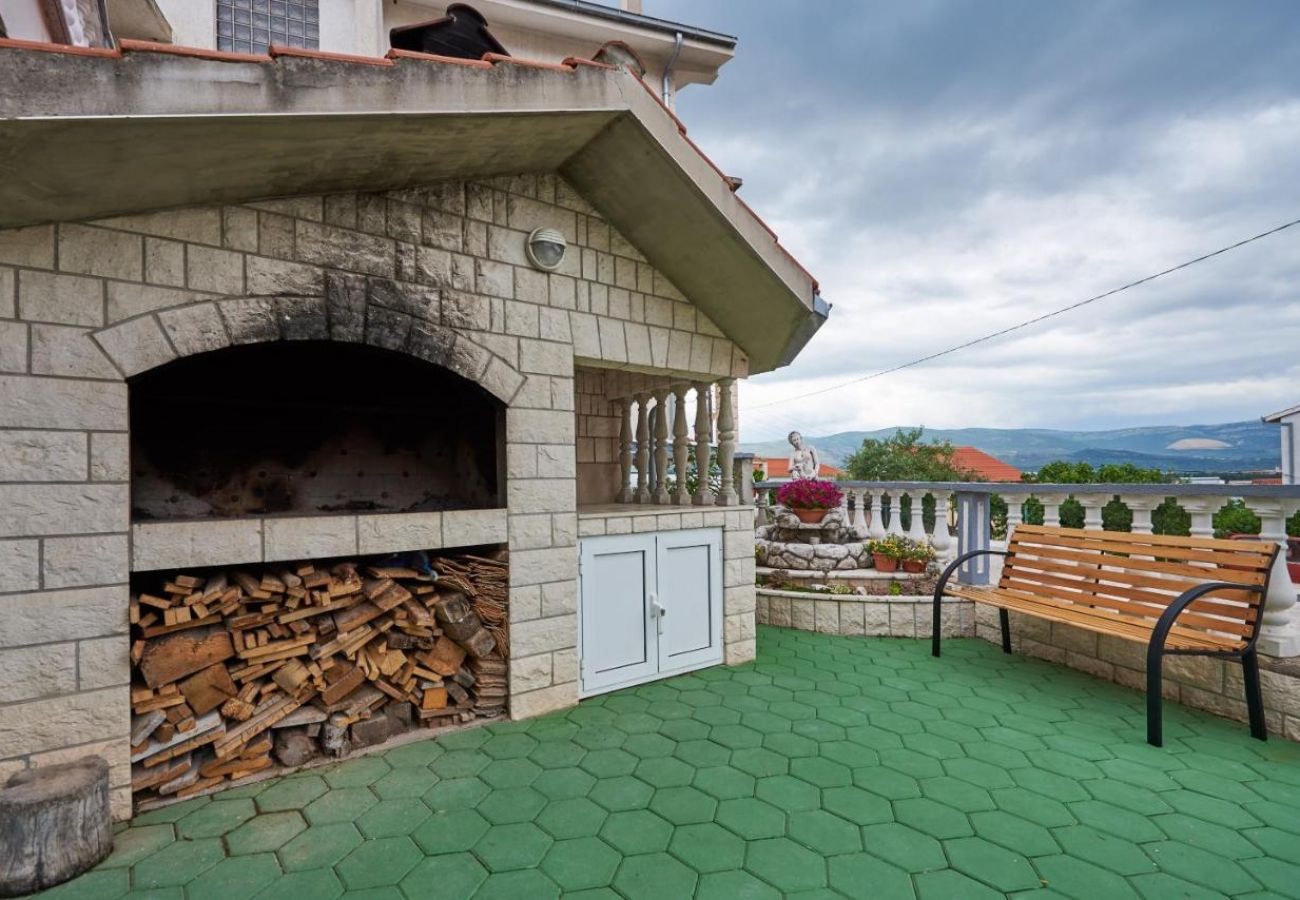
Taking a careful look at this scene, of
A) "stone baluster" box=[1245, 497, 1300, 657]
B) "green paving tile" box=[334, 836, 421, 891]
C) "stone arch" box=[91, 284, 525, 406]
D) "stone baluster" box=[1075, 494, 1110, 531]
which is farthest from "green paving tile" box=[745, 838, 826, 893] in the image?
"stone baluster" box=[1075, 494, 1110, 531]

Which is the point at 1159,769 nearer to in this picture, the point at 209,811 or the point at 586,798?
the point at 586,798

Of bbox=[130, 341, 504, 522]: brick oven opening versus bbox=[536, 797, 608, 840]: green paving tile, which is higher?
bbox=[130, 341, 504, 522]: brick oven opening

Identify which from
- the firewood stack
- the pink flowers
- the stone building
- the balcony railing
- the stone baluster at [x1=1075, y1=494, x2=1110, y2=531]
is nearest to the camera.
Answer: the stone building

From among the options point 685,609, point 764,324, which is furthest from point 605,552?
point 764,324

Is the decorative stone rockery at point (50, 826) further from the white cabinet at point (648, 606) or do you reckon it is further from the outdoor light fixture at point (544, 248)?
the outdoor light fixture at point (544, 248)

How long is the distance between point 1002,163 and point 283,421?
1255cm

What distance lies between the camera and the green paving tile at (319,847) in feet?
8.02

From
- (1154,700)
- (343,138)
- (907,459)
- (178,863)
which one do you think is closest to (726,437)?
(1154,700)

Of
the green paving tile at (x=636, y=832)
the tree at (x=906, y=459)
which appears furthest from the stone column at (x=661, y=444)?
the tree at (x=906, y=459)

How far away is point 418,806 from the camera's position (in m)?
2.87

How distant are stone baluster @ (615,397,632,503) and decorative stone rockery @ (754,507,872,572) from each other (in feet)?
5.55

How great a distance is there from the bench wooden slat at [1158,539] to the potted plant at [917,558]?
1.40 m

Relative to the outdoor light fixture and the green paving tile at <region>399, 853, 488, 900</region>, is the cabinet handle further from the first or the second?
the outdoor light fixture

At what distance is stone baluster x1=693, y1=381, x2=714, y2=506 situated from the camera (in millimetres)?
5312
